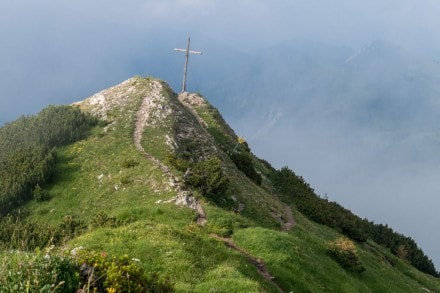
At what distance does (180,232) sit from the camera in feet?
74.1

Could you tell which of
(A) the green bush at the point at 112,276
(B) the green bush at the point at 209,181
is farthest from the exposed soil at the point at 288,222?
(A) the green bush at the point at 112,276

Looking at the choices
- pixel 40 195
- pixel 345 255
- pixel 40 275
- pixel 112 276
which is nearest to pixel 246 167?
pixel 345 255

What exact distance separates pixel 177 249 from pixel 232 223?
10367 mm

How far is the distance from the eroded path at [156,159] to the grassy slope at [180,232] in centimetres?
57

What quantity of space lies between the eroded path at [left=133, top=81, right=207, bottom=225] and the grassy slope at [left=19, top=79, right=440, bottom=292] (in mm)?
573

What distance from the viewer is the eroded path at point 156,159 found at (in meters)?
31.2

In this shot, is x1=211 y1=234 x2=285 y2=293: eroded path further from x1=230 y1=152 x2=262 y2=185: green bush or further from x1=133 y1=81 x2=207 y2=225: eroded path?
x1=230 y1=152 x2=262 y2=185: green bush

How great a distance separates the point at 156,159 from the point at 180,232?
17.4 metres

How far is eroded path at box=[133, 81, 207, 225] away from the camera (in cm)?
3123

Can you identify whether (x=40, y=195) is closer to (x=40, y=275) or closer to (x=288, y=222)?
(x=288, y=222)

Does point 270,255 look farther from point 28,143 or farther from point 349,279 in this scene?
point 28,143

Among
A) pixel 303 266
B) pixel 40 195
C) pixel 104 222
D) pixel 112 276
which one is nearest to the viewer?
pixel 112 276

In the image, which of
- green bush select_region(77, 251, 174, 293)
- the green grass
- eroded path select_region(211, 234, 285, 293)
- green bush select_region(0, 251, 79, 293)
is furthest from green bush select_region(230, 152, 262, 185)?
green bush select_region(0, 251, 79, 293)

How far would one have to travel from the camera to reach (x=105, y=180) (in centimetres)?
3678
